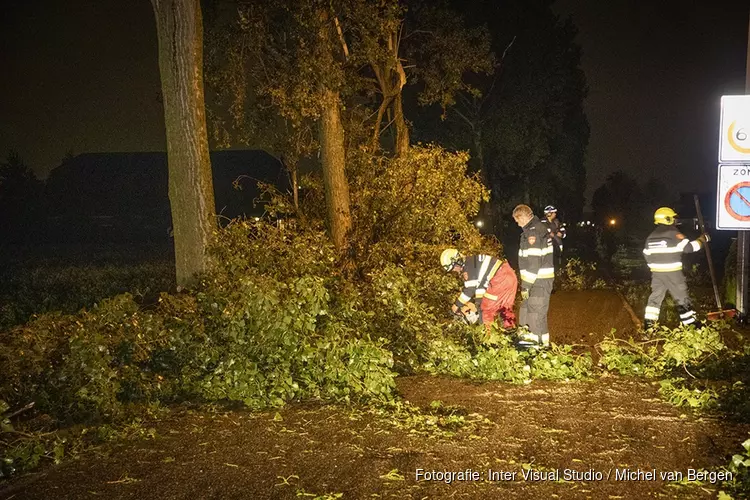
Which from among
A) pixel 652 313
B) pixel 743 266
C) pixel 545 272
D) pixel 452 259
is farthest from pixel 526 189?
pixel 545 272

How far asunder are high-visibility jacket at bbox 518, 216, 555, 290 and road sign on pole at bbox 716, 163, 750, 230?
9.16ft

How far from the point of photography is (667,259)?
8.66 metres

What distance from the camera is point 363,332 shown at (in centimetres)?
682

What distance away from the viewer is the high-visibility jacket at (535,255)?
7.85 m

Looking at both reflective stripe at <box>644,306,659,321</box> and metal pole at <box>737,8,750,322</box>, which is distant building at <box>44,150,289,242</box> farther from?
reflective stripe at <box>644,306,659,321</box>

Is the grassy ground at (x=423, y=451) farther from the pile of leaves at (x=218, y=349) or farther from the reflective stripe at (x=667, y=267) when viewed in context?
the reflective stripe at (x=667, y=267)

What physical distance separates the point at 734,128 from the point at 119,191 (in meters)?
64.3

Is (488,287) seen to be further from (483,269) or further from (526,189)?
(526,189)

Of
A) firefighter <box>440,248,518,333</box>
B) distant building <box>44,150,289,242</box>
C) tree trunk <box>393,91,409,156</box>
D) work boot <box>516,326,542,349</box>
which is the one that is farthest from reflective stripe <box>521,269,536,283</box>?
distant building <box>44,150,289,242</box>

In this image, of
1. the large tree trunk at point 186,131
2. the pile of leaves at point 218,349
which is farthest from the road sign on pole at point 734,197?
the large tree trunk at point 186,131

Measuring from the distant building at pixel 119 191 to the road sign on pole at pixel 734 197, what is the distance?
4734 centimetres

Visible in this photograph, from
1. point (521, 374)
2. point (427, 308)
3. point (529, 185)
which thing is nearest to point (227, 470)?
point (521, 374)

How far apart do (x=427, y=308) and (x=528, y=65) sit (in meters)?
27.2

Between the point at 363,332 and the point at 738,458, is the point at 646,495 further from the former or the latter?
the point at 363,332
